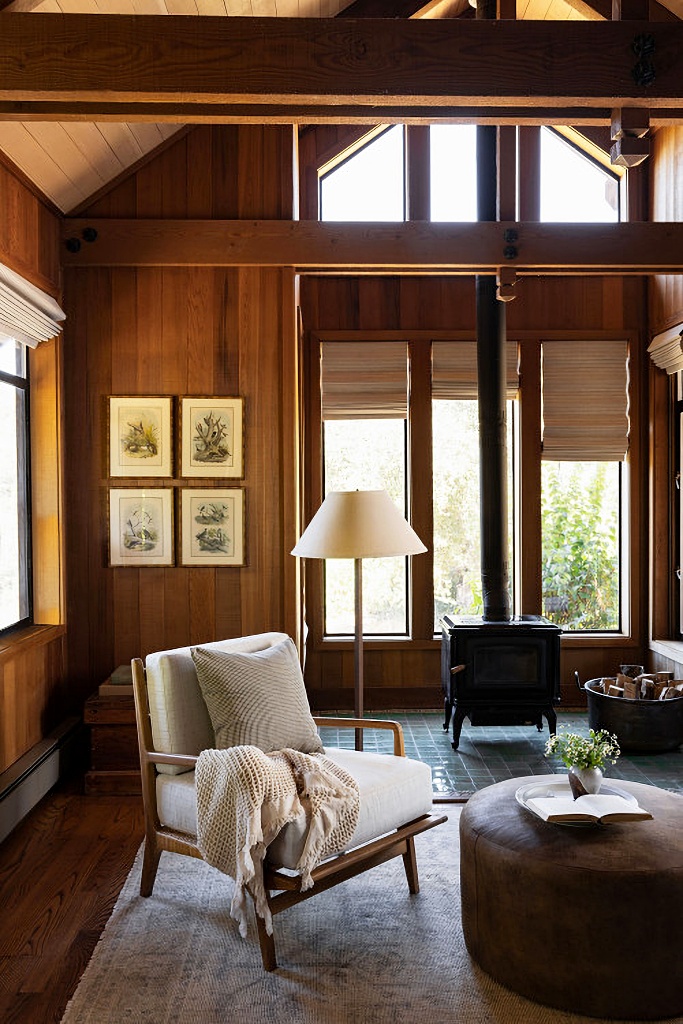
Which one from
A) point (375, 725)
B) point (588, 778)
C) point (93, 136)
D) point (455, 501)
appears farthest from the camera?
point (455, 501)

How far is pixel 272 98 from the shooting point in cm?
261

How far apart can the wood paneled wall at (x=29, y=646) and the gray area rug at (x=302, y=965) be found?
1.16 m

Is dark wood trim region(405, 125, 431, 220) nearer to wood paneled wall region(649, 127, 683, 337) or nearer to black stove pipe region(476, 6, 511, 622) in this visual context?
black stove pipe region(476, 6, 511, 622)

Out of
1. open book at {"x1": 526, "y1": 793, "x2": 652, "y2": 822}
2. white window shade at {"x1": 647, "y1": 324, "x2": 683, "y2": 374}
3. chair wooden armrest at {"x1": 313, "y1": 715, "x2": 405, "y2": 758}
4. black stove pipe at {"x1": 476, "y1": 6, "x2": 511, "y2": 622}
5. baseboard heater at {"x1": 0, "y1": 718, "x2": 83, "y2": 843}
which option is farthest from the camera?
white window shade at {"x1": 647, "y1": 324, "x2": 683, "y2": 374}

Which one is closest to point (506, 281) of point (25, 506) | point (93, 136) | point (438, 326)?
point (438, 326)

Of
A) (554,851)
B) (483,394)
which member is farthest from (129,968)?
(483,394)

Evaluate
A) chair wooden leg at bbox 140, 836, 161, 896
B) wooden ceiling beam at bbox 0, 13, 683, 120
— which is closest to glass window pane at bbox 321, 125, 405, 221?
wooden ceiling beam at bbox 0, 13, 683, 120

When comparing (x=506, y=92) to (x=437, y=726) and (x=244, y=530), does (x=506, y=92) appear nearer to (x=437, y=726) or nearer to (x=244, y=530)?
(x=244, y=530)

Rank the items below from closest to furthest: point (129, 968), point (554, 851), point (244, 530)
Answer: point (554, 851) → point (129, 968) → point (244, 530)

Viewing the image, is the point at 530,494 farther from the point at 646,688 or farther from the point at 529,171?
the point at 529,171

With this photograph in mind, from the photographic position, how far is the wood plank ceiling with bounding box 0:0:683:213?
140 inches

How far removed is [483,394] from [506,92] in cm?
243

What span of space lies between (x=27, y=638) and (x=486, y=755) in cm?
250

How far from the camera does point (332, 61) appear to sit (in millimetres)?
2600
